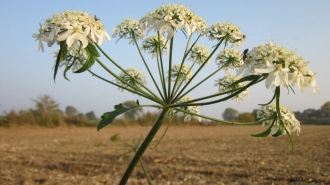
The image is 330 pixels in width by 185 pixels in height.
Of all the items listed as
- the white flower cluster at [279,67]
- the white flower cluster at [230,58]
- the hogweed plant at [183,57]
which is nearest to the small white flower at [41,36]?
the hogweed plant at [183,57]

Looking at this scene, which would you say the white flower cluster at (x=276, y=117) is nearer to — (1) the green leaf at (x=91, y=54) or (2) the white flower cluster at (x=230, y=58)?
(2) the white flower cluster at (x=230, y=58)

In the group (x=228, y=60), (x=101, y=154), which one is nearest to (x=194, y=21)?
(x=228, y=60)

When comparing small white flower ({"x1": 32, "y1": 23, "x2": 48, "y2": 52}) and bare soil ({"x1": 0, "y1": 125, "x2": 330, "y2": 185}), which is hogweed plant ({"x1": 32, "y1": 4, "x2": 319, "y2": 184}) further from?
bare soil ({"x1": 0, "y1": 125, "x2": 330, "y2": 185})

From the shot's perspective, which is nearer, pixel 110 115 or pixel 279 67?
pixel 279 67

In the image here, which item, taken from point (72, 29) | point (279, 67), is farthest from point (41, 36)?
point (279, 67)

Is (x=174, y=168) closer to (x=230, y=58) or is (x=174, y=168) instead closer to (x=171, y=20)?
(x=230, y=58)

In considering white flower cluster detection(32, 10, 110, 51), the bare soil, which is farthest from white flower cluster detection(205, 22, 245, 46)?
the bare soil
